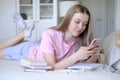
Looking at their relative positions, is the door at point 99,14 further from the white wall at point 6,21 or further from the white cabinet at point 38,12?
the white wall at point 6,21

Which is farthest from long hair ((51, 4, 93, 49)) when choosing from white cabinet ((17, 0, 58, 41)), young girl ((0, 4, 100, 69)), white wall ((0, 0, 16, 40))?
white wall ((0, 0, 16, 40))

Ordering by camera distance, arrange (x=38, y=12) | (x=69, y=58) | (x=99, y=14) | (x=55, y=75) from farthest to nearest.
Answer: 1. (x=99, y=14)
2. (x=38, y=12)
3. (x=69, y=58)
4. (x=55, y=75)

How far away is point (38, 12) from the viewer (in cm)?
393

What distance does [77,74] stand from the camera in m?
1.22

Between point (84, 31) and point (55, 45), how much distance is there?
8.3 inches

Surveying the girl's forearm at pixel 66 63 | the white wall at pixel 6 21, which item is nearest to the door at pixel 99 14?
the white wall at pixel 6 21

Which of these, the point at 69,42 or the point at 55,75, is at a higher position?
the point at 69,42

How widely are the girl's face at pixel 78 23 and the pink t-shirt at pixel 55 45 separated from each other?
11 cm

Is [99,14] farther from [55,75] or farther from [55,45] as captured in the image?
[55,75]

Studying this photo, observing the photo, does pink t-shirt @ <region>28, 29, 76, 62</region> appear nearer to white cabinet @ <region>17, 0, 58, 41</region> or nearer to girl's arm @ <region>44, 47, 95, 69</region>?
girl's arm @ <region>44, 47, 95, 69</region>

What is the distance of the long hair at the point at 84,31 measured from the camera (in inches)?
55.1

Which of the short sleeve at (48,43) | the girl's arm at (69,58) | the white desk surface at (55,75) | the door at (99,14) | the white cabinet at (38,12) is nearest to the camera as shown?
the white desk surface at (55,75)

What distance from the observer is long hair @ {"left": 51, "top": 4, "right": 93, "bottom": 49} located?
140 cm

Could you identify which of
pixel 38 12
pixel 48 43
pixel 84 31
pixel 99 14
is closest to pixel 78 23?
pixel 84 31
